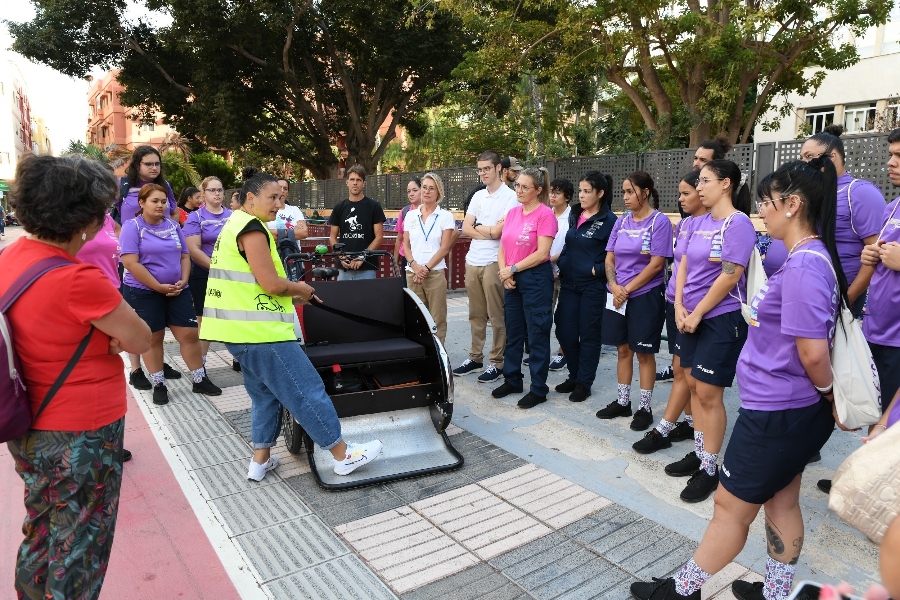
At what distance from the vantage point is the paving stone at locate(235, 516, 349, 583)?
2.95 metres

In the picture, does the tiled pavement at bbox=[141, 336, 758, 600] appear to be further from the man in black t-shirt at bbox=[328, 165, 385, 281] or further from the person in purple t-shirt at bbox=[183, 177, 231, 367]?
the man in black t-shirt at bbox=[328, 165, 385, 281]

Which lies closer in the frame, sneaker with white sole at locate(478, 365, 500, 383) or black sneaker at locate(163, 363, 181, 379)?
sneaker with white sole at locate(478, 365, 500, 383)

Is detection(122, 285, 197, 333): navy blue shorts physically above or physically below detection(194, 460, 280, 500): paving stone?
above

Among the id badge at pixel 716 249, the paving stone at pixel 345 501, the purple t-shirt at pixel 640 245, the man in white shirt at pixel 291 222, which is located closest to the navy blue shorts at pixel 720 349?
the id badge at pixel 716 249

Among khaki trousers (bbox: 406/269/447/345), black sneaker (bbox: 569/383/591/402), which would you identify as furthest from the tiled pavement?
khaki trousers (bbox: 406/269/447/345)

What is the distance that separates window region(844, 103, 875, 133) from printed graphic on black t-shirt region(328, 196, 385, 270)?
2399cm

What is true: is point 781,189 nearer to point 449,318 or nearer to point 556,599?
point 556,599

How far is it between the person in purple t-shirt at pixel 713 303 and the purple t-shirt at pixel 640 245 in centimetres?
81

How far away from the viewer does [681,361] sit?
3801 mm

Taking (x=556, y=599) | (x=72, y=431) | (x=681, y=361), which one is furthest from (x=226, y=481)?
(x=681, y=361)

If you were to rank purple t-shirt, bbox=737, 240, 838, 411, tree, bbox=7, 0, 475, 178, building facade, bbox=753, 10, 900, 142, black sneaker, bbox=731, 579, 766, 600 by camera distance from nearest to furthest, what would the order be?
purple t-shirt, bbox=737, 240, 838, 411, black sneaker, bbox=731, 579, 766, 600, tree, bbox=7, 0, 475, 178, building facade, bbox=753, 10, 900, 142

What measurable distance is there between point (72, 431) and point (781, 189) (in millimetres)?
2648

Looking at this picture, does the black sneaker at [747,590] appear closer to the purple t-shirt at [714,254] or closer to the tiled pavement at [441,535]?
the tiled pavement at [441,535]

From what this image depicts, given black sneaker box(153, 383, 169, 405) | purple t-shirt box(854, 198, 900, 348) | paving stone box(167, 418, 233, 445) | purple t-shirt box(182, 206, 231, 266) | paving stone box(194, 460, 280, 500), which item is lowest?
paving stone box(194, 460, 280, 500)
